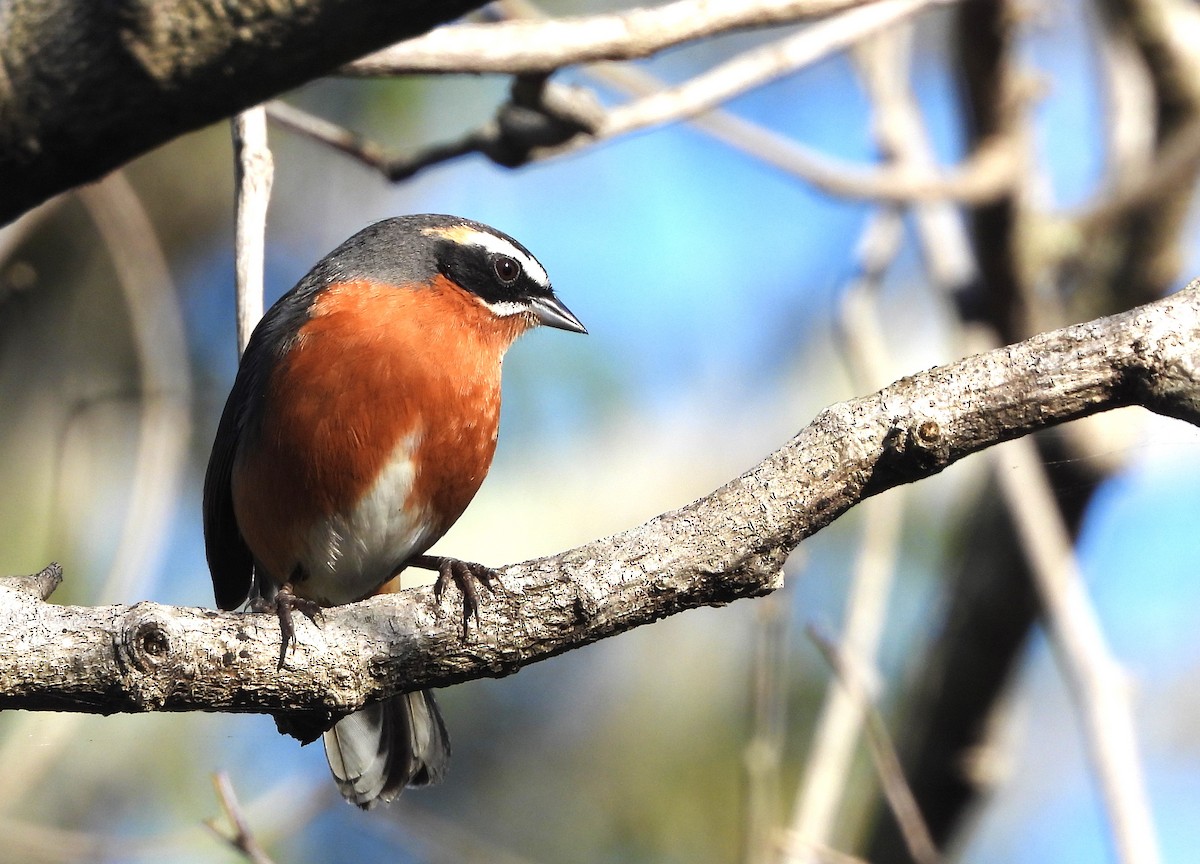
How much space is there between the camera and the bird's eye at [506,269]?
17.5 ft

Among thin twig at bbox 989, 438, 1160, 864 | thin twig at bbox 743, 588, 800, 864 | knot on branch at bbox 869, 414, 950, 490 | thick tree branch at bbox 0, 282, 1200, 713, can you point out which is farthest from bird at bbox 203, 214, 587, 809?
thin twig at bbox 989, 438, 1160, 864

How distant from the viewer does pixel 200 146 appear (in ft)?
28.7

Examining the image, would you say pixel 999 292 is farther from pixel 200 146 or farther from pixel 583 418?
pixel 200 146

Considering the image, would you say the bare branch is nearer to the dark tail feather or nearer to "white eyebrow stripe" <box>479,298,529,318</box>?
the dark tail feather

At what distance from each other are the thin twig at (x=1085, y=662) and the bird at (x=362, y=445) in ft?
7.21

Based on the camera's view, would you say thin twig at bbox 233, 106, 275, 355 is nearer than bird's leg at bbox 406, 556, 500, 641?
No

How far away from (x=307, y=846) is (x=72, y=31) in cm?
780

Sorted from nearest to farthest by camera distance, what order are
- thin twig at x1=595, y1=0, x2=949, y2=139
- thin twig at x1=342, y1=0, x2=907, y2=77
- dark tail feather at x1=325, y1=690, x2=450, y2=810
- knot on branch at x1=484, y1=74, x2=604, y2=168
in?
1. thin twig at x1=342, y1=0, x2=907, y2=77
2. knot on branch at x1=484, y1=74, x2=604, y2=168
3. dark tail feather at x1=325, y1=690, x2=450, y2=810
4. thin twig at x1=595, y1=0, x2=949, y2=139

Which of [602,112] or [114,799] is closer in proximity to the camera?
[602,112]

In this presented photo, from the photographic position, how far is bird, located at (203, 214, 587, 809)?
454cm

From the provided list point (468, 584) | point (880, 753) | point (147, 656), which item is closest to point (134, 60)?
point (147, 656)

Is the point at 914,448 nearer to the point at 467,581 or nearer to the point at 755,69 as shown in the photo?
the point at 467,581

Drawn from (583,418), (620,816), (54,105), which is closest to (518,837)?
(620,816)

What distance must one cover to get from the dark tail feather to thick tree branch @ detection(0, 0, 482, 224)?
3.17m
